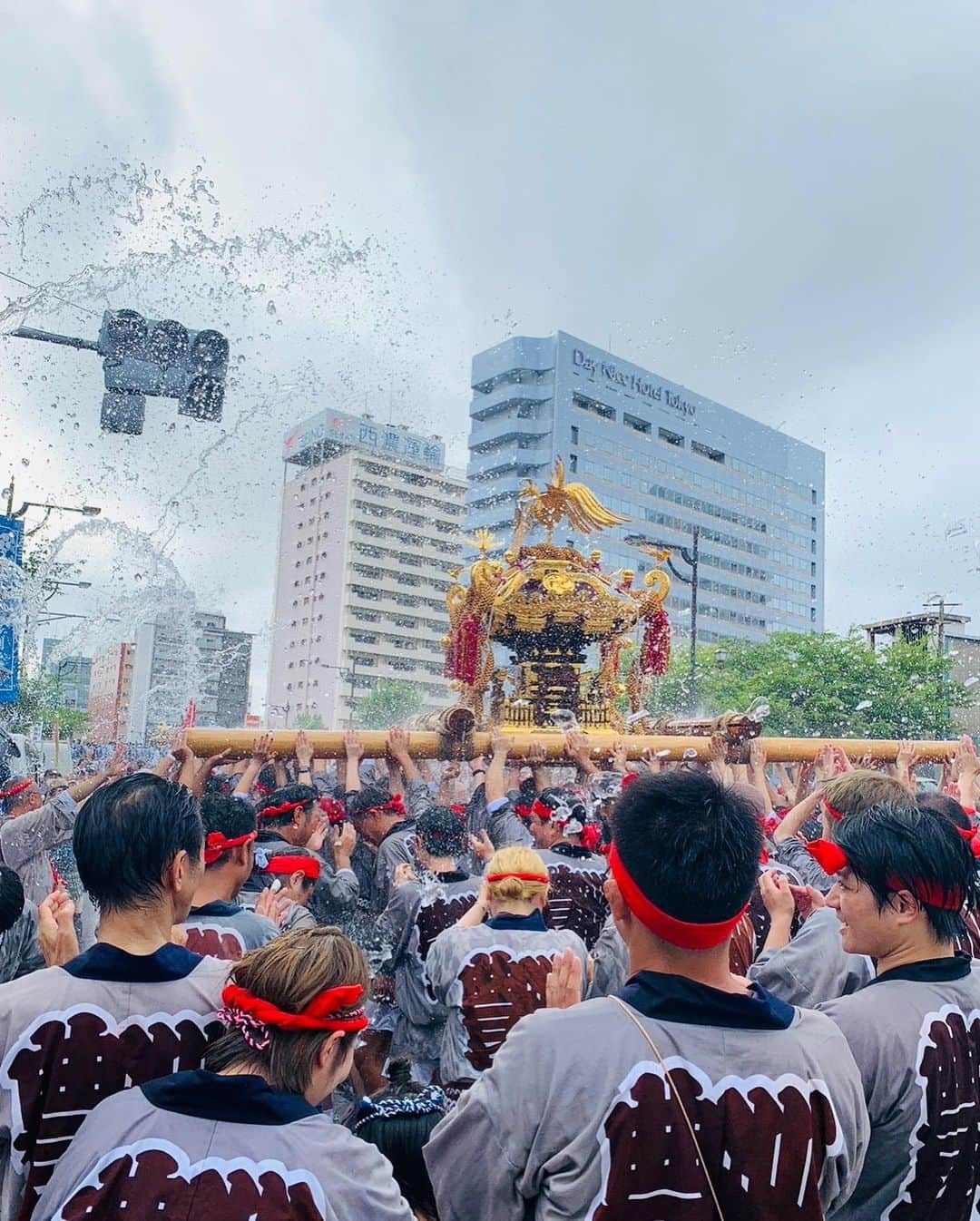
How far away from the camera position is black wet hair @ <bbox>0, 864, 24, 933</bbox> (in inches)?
107

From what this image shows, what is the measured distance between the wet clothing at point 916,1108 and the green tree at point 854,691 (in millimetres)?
22563

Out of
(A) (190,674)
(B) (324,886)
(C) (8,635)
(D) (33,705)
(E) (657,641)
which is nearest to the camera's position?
(B) (324,886)

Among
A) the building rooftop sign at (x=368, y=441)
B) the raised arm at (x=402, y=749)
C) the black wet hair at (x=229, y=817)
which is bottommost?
the black wet hair at (x=229, y=817)

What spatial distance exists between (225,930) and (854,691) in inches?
1068

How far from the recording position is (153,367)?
24.6 ft

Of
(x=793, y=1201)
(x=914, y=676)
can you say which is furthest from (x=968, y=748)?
Result: (x=914, y=676)

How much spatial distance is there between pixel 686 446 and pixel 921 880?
221ft

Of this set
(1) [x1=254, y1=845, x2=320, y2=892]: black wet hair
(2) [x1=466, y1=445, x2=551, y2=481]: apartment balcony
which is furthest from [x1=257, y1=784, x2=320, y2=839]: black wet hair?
(2) [x1=466, y1=445, x2=551, y2=481]: apartment balcony

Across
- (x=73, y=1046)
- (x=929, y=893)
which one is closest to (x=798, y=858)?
(x=929, y=893)

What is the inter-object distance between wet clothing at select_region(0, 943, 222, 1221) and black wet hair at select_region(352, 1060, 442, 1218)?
400mm

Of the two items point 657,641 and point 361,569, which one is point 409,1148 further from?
point 361,569

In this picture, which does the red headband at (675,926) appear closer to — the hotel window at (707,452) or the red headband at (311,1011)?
the red headband at (311,1011)

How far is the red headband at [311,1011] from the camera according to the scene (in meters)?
1.64

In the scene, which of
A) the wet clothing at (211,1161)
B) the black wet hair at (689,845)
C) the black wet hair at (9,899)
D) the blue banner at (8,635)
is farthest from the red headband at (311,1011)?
the blue banner at (8,635)
